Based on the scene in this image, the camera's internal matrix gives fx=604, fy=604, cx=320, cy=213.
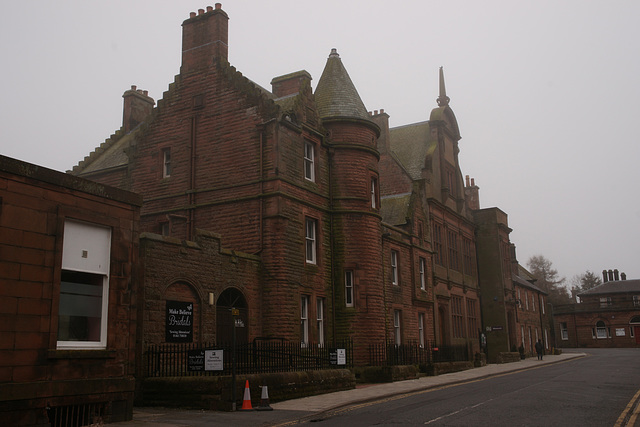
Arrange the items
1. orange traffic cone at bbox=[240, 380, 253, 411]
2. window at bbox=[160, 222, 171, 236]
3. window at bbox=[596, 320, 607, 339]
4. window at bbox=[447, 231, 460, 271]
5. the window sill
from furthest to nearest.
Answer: window at bbox=[596, 320, 607, 339], window at bbox=[447, 231, 460, 271], window at bbox=[160, 222, 171, 236], orange traffic cone at bbox=[240, 380, 253, 411], the window sill

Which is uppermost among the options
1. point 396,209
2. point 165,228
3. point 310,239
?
point 396,209

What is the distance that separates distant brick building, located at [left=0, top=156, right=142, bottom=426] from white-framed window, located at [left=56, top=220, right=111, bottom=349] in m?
0.02

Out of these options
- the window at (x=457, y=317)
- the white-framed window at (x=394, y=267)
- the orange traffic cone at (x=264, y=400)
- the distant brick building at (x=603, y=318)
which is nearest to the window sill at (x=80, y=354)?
the orange traffic cone at (x=264, y=400)

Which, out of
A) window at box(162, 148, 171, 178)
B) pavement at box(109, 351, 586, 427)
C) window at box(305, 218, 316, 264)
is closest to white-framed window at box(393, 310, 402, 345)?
window at box(305, 218, 316, 264)

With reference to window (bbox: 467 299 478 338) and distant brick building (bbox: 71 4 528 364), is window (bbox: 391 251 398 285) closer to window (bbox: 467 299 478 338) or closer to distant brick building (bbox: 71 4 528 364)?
distant brick building (bbox: 71 4 528 364)

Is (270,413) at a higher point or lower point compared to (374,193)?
lower

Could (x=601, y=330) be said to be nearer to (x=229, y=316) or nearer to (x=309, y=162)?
(x=309, y=162)

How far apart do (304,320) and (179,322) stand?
6.98 m

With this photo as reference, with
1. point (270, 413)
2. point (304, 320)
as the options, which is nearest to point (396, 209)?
point (304, 320)

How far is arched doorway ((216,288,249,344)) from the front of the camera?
21.5 m

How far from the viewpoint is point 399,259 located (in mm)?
32719

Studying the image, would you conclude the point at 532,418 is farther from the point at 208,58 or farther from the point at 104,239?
the point at 208,58

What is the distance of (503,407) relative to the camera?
14766mm

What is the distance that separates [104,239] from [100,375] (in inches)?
119
